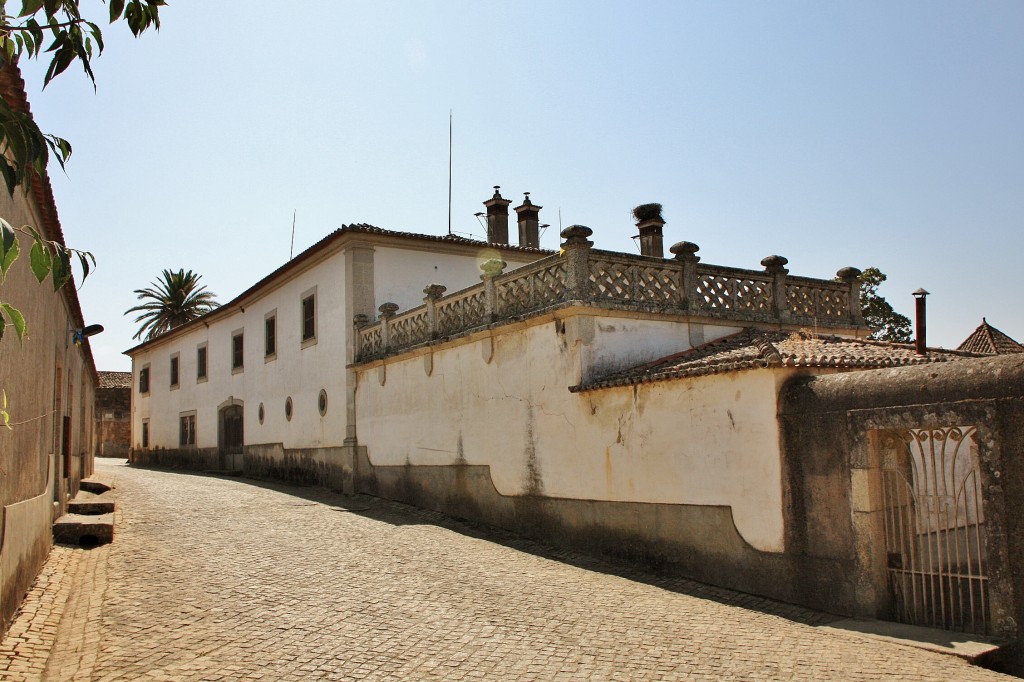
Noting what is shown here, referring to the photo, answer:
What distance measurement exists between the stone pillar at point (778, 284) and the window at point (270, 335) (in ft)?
47.2

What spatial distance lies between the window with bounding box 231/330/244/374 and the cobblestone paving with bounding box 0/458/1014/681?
1412cm

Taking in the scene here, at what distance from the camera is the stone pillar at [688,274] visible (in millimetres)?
12383

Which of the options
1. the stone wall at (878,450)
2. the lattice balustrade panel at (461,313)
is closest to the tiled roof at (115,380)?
the lattice balustrade panel at (461,313)

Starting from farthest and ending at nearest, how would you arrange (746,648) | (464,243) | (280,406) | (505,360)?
(280,406) < (464,243) < (505,360) < (746,648)

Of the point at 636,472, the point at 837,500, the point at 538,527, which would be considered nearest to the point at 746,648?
the point at 837,500

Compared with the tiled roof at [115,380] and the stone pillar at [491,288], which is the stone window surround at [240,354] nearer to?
the stone pillar at [491,288]

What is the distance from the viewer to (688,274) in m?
12.4

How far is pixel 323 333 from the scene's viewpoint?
1967 cm

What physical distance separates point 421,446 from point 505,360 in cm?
334

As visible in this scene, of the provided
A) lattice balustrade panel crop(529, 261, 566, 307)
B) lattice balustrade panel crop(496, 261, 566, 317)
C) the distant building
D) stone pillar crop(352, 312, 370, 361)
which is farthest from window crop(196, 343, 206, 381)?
lattice balustrade panel crop(529, 261, 566, 307)

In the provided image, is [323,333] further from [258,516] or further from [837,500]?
[837,500]

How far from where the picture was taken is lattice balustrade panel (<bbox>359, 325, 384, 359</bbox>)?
56.9 feet

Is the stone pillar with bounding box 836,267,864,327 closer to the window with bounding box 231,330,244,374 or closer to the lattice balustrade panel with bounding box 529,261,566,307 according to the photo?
the lattice balustrade panel with bounding box 529,261,566,307

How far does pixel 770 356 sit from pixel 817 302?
5704 millimetres
